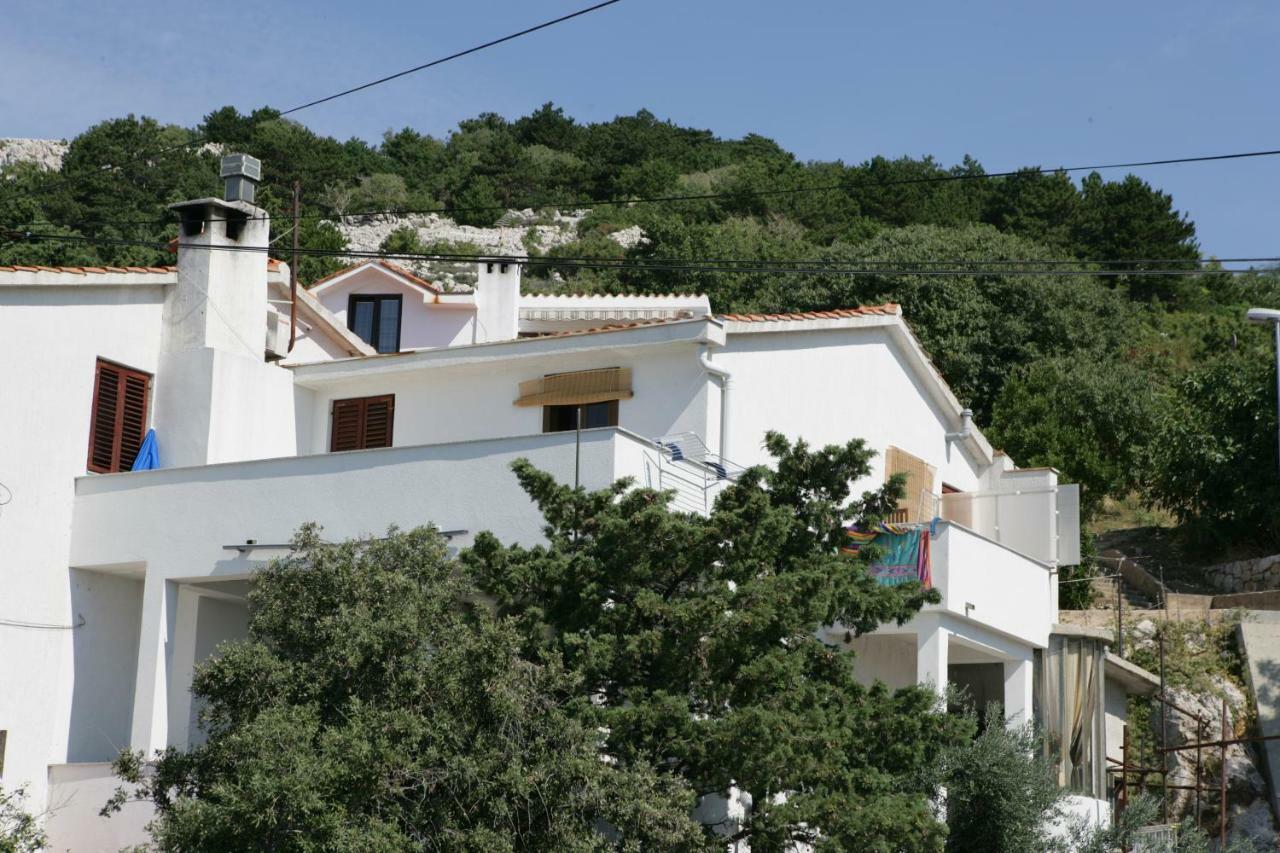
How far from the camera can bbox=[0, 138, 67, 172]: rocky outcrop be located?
11744 cm

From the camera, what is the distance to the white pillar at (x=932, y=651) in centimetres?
2055

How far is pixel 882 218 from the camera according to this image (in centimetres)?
7894

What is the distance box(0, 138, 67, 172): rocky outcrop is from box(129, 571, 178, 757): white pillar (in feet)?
341

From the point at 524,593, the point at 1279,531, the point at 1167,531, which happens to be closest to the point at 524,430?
the point at 524,593

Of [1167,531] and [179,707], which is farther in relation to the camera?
[1167,531]

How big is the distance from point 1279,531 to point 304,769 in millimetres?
30103

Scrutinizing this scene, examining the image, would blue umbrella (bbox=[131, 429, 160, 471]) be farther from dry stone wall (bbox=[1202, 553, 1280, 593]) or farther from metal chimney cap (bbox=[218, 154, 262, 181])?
dry stone wall (bbox=[1202, 553, 1280, 593])

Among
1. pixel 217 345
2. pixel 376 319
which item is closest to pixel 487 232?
pixel 376 319

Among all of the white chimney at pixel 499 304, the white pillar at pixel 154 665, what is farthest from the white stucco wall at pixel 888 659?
the white chimney at pixel 499 304

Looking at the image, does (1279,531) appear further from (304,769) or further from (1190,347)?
(304,769)

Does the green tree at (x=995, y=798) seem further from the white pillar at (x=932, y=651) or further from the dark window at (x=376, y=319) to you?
the dark window at (x=376, y=319)

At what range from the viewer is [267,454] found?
22297 millimetres

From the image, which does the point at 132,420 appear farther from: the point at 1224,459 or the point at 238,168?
the point at 1224,459

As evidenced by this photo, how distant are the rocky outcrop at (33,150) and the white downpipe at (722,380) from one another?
105 metres
